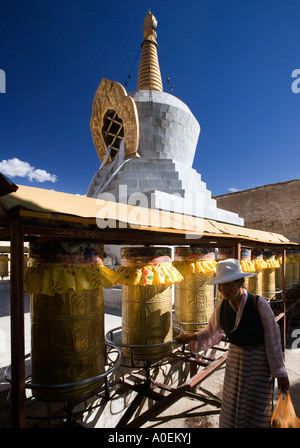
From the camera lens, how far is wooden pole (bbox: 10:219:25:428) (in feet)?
5.20

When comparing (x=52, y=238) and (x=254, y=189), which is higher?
(x=254, y=189)

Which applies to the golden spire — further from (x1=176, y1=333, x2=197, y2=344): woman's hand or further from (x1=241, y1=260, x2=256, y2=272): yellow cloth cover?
(x1=176, y1=333, x2=197, y2=344): woman's hand

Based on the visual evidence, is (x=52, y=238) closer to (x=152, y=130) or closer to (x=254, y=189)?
(x=152, y=130)

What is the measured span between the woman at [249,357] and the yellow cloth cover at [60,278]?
3.51ft

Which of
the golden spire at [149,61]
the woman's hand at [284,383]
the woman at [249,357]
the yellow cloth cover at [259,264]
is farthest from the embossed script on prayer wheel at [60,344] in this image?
the golden spire at [149,61]

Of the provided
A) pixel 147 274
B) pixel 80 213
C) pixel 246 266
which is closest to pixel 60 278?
pixel 80 213

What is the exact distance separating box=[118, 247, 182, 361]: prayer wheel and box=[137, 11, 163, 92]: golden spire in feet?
38.8

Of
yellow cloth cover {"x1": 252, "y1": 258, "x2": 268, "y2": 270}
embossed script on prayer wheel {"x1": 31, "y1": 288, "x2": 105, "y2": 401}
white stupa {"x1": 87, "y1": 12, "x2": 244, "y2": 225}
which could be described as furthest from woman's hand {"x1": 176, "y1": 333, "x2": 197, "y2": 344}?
white stupa {"x1": 87, "y1": 12, "x2": 244, "y2": 225}

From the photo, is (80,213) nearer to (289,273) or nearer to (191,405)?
(191,405)

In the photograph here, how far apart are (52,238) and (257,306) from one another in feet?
6.01

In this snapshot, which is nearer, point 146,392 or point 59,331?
point 59,331
